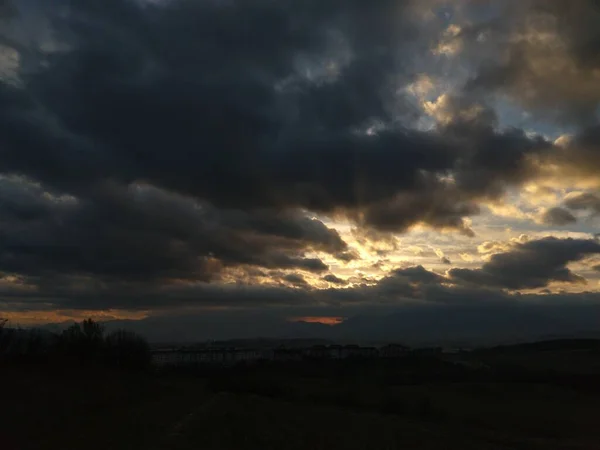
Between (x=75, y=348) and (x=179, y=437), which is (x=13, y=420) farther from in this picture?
(x=75, y=348)

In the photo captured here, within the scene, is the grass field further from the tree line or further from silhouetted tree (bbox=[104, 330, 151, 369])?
silhouetted tree (bbox=[104, 330, 151, 369])

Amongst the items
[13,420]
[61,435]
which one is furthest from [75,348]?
[61,435]

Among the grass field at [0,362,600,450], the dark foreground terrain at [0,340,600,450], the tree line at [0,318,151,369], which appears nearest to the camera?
the grass field at [0,362,600,450]

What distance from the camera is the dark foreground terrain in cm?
2952

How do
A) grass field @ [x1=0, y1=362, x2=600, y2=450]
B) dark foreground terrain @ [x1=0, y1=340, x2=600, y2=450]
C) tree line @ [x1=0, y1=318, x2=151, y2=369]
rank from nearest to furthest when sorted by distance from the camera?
grass field @ [x1=0, y1=362, x2=600, y2=450]
dark foreground terrain @ [x1=0, y1=340, x2=600, y2=450]
tree line @ [x1=0, y1=318, x2=151, y2=369]

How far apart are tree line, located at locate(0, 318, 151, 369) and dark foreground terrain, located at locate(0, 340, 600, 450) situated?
7.76 meters

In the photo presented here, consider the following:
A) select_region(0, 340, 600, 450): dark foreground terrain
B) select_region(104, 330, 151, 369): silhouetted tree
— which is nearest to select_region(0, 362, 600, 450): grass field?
select_region(0, 340, 600, 450): dark foreground terrain

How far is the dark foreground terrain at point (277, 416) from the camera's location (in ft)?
96.8

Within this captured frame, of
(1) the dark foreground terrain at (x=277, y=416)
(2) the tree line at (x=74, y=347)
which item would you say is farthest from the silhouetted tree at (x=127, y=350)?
(1) the dark foreground terrain at (x=277, y=416)

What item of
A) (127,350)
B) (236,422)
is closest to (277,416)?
(236,422)

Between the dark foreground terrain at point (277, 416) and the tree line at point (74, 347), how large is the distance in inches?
305

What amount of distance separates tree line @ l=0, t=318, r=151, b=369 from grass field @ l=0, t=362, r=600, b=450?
10.3 metres

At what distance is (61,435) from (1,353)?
42334 mm

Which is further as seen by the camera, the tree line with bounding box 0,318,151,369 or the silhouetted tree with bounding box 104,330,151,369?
the silhouetted tree with bounding box 104,330,151,369
